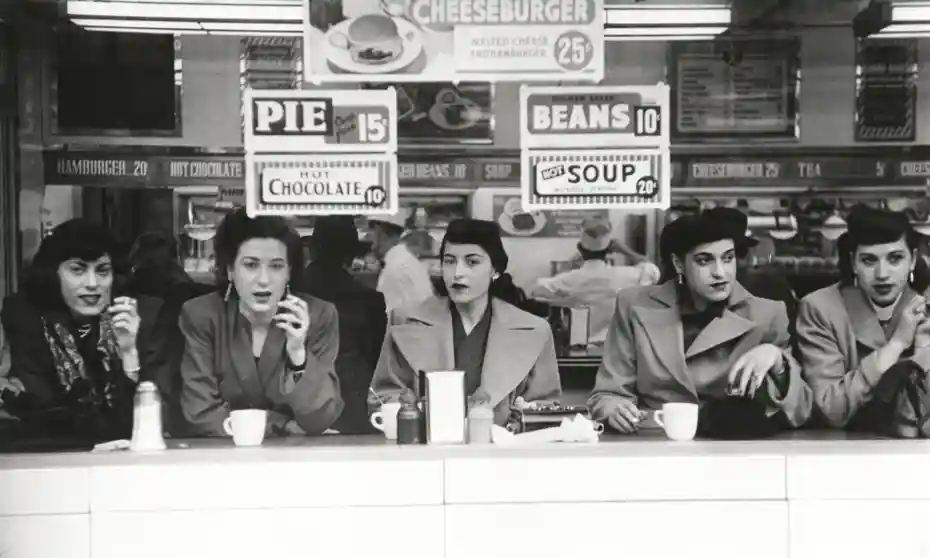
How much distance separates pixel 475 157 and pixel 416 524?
132 cm

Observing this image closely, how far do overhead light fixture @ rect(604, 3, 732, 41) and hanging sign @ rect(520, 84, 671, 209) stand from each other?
212 mm

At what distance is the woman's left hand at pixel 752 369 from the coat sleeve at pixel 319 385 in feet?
4.70

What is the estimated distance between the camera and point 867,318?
432 cm

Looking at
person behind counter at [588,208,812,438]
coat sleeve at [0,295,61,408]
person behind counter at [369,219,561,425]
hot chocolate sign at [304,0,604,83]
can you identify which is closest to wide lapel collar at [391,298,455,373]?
person behind counter at [369,219,561,425]

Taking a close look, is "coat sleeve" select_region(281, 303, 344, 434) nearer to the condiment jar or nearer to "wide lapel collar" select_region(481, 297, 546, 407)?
the condiment jar

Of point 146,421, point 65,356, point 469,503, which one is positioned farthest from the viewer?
point 65,356

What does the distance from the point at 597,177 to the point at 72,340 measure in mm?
1949

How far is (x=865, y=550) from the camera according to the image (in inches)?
154

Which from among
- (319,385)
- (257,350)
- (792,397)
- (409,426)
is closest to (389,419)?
(409,426)

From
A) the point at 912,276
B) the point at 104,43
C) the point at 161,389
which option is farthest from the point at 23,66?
the point at 912,276

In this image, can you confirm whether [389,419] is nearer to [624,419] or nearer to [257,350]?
[257,350]

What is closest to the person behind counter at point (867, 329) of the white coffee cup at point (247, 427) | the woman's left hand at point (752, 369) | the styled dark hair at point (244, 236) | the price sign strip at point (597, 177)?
the woman's left hand at point (752, 369)

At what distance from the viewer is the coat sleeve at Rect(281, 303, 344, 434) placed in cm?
422

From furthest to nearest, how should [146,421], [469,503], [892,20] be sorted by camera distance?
1. [892,20]
2. [146,421]
3. [469,503]
